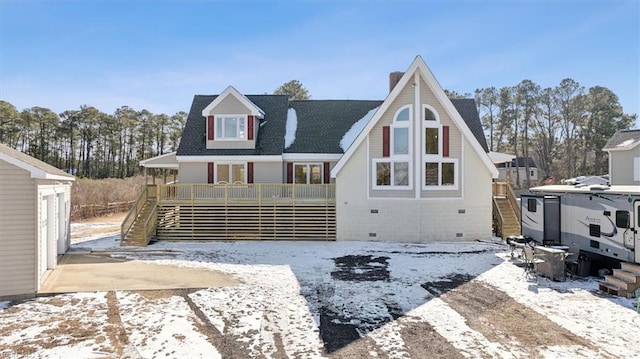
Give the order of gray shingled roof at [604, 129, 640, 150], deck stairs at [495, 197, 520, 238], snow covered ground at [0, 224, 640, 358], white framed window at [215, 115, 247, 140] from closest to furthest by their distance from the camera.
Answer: snow covered ground at [0, 224, 640, 358], deck stairs at [495, 197, 520, 238], white framed window at [215, 115, 247, 140], gray shingled roof at [604, 129, 640, 150]

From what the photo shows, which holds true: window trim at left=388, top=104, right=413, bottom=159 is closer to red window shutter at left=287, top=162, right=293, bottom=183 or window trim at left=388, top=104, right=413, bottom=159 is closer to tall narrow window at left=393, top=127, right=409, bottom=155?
tall narrow window at left=393, top=127, right=409, bottom=155

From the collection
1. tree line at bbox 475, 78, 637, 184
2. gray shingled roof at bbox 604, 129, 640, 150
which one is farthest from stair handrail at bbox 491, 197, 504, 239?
tree line at bbox 475, 78, 637, 184

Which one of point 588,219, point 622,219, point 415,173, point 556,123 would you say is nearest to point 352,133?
point 415,173

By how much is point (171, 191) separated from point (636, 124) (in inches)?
1842

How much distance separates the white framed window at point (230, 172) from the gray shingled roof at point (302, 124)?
0.72 meters

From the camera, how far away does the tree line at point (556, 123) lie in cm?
3859

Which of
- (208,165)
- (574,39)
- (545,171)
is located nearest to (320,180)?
(208,165)

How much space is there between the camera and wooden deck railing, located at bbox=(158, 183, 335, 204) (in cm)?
1636

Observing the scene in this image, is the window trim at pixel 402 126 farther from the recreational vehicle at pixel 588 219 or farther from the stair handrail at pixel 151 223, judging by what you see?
the stair handrail at pixel 151 223

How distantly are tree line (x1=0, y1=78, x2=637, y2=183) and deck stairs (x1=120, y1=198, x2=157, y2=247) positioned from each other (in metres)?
23.2

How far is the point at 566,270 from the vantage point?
416 inches

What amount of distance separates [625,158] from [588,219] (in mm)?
16764

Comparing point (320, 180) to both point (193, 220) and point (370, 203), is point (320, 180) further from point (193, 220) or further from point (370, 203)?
point (193, 220)

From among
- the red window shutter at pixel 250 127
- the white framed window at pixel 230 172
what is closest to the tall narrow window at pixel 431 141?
the red window shutter at pixel 250 127
